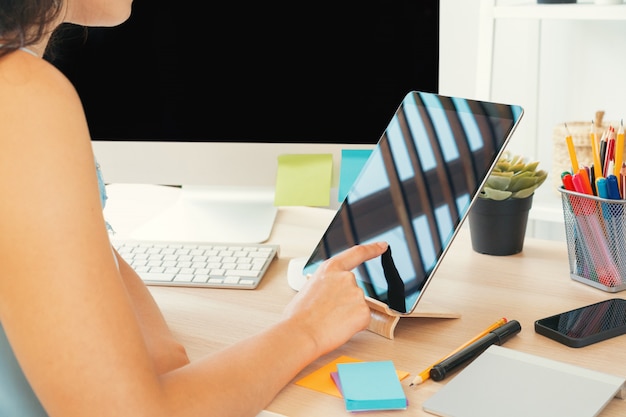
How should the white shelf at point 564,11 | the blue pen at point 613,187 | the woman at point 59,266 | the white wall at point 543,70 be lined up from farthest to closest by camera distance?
the white wall at point 543,70, the white shelf at point 564,11, the blue pen at point 613,187, the woman at point 59,266

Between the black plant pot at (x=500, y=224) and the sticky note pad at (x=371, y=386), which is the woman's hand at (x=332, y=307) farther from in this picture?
the black plant pot at (x=500, y=224)

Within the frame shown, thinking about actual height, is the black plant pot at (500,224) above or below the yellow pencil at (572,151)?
below

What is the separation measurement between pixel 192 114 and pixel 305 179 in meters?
0.20

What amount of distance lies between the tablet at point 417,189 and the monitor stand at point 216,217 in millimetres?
251

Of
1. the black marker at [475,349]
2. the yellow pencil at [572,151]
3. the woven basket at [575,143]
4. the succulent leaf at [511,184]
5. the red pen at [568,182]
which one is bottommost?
the woven basket at [575,143]

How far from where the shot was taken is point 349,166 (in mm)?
1152

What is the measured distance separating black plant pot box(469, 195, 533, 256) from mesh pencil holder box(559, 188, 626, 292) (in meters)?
0.09

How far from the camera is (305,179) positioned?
3.88 ft

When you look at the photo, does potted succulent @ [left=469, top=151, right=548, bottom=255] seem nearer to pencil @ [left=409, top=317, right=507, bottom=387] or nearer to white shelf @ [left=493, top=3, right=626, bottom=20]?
pencil @ [left=409, top=317, right=507, bottom=387]

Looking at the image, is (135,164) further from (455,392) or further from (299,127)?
(455,392)

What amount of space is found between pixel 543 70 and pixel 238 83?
1164mm

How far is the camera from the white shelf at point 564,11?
1688 mm

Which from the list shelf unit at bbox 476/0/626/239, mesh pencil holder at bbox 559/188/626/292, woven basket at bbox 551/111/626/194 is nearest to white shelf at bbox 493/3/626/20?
shelf unit at bbox 476/0/626/239

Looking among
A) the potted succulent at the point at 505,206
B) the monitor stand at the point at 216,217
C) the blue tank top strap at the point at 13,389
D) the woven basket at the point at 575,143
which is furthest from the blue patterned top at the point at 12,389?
the woven basket at the point at 575,143
